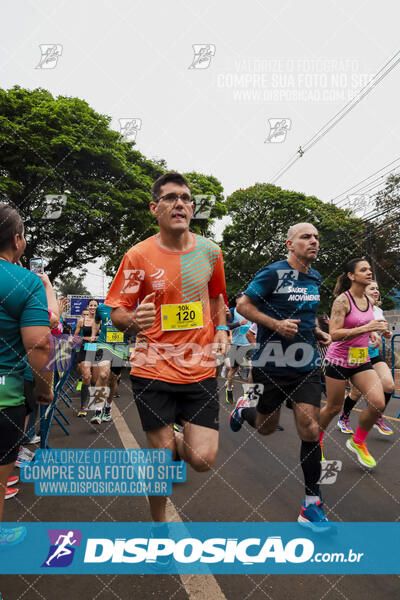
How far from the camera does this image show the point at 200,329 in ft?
8.89

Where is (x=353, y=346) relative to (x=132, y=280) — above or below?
above

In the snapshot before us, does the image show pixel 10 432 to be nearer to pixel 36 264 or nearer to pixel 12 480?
pixel 12 480

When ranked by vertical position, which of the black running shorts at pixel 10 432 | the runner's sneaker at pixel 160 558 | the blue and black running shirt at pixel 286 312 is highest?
the blue and black running shirt at pixel 286 312

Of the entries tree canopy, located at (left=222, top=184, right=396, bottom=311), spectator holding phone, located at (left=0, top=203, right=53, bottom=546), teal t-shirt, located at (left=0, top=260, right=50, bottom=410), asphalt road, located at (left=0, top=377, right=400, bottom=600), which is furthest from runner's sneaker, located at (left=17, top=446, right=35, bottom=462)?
tree canopy, located at (left=222, top=184, right=396, bottom=311)

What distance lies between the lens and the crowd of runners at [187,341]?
213cm

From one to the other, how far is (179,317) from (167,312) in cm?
8

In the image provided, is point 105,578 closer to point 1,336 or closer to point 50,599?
point 50,599

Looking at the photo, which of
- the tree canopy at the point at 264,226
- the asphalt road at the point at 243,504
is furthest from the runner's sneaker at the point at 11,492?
the tree canopy at the point at 264,226

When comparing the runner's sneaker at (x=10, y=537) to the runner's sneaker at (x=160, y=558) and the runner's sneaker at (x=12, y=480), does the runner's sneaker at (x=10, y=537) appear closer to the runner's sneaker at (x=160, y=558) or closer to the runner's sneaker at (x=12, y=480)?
the runner's sneaker at (x=160, y=558)

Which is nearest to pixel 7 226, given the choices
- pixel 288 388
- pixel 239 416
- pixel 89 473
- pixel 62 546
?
pixel 62 546

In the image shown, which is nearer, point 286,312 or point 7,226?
point 7,226

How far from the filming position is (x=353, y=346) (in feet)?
14.3

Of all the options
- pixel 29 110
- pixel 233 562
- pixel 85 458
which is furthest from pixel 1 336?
pixel 29 110

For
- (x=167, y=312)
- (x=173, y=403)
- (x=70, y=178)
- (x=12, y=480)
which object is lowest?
(x=12, y=480)
